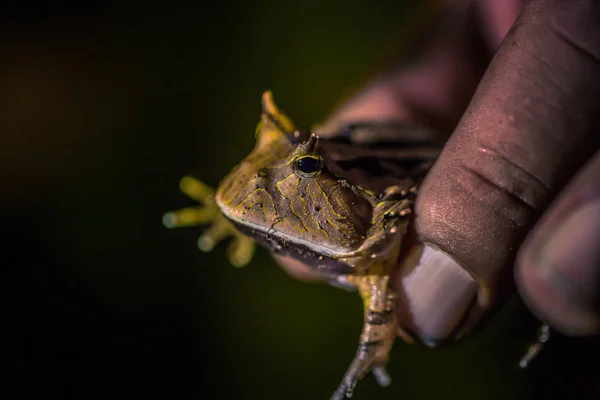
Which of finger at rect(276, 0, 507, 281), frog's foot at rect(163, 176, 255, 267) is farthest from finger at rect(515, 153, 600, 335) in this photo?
frog's foot at rect(163, 176, 255, 267)

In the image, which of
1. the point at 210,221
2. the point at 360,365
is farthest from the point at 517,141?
the point at 210,221

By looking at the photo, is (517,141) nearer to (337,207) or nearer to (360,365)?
(337,207)

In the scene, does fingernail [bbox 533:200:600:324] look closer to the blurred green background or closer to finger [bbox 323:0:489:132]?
finger [bbox 323:0:489:132]

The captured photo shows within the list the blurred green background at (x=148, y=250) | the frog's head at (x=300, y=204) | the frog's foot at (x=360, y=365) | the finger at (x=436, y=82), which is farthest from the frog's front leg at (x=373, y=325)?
the blurred green background at (x=148, y=250)

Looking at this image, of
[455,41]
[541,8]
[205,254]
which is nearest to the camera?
[541,8]

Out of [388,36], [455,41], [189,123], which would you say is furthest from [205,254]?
[388,36]

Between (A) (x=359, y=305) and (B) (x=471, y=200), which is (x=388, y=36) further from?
(B) (x=471, y=200)

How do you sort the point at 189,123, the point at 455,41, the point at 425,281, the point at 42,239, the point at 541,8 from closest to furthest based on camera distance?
1. the point at 541,8
2. the point at 425,281
3. the point at 455,41
4. the point at 42,239
5. the point at 189,123
